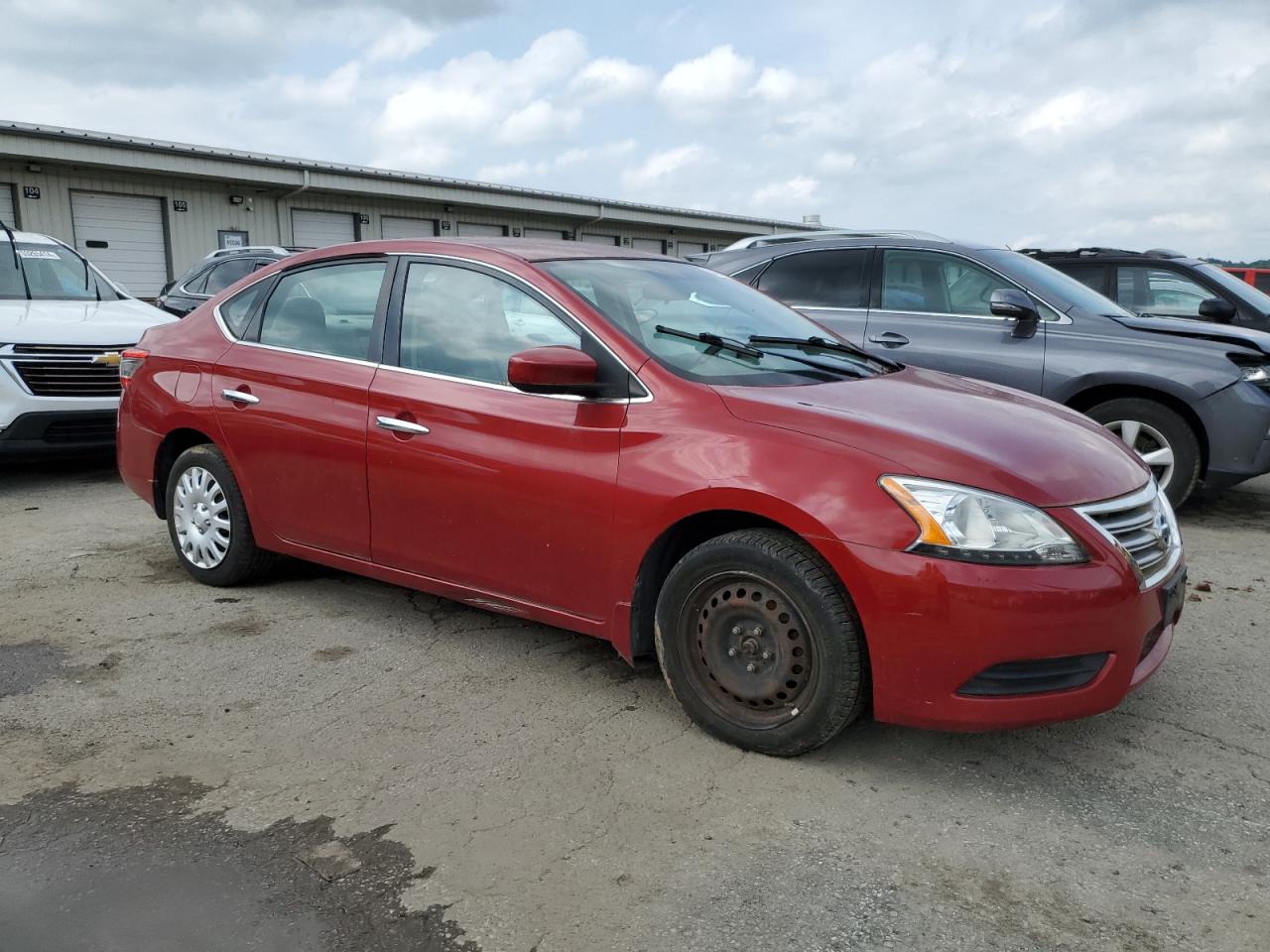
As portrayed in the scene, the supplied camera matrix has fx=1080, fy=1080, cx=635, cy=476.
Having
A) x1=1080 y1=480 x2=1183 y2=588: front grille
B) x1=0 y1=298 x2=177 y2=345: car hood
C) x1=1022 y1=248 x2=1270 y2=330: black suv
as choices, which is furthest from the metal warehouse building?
x1=1080 y1=480 x2=1183 y2=588: front grille

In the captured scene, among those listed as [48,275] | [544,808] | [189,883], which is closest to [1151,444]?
[544,808]

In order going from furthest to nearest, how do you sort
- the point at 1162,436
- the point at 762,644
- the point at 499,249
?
1. the point at 1162,436
2. the point at 499,249
3. the point at 762,644

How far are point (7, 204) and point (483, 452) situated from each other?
18.1m

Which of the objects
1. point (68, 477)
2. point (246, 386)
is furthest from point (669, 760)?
point (68, 477)

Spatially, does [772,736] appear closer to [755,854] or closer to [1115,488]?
[755,854]

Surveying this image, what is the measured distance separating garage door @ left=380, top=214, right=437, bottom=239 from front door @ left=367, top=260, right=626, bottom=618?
21.6m

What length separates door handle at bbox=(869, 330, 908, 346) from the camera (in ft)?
23.1

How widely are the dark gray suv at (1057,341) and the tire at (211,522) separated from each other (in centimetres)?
347

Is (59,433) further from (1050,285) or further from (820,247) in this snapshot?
(1050,285)

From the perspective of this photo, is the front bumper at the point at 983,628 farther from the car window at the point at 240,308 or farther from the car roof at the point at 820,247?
the car roof at the point at 820,247

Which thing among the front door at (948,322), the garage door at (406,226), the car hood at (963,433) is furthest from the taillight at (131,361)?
the garage door at (406,226)

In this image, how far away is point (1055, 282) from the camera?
7.04 m

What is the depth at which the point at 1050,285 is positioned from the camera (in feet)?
22.7

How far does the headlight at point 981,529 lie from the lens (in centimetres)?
291
